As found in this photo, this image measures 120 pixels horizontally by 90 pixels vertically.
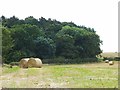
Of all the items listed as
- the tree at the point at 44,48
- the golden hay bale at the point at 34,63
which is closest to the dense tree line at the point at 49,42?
the tree at the point at 44,48

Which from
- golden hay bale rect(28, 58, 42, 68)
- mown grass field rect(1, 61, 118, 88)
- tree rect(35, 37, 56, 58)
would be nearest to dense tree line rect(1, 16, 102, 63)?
tree rect(35, 37, 56, 58)

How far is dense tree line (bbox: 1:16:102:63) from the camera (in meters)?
53.5

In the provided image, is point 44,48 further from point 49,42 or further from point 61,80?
→ point 61,80

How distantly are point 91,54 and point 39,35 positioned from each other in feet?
38.5

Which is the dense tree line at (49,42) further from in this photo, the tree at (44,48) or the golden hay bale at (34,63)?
the golden hay bale at (34,63)

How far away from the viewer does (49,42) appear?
183ft

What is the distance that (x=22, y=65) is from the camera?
28469 mm

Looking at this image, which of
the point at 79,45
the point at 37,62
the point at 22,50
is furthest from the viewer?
the point at 79,45

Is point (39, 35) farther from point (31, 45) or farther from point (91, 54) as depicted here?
point (91, 54)

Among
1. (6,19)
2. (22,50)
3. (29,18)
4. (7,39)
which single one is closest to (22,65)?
(7,39)

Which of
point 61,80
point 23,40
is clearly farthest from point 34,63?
point 23,40

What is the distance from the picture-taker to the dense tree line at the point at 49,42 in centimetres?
5347

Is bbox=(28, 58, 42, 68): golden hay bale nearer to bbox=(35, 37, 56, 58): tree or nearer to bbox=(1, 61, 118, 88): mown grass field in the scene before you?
bbox=(1, 61, 118, 88): mown grass field

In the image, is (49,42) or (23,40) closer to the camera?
(23,40)
